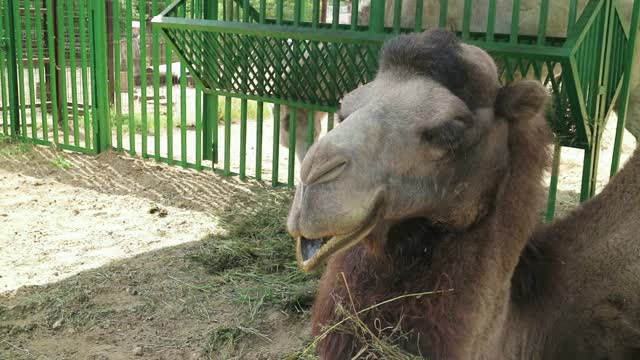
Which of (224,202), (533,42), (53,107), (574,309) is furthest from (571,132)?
(53,107)

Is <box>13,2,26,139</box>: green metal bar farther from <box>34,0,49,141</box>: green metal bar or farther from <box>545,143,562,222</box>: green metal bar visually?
<box>545,143,562,222</box>: green metal bar

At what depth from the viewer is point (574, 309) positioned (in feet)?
9.78

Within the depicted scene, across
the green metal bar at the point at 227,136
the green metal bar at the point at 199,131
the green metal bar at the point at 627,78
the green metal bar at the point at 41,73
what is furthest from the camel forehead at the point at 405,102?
the green metal bar at the point at 41,73

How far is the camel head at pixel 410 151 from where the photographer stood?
88.3 inches

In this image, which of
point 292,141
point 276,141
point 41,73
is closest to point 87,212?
point 276,141

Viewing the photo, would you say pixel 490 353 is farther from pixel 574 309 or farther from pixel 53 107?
pixel 53 107

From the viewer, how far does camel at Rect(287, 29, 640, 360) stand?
247 centimetres

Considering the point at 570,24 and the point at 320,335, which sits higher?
the point at 570,24

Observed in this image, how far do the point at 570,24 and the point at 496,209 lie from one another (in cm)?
220

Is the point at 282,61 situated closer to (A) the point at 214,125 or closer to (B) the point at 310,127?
(B) the point at 310,127

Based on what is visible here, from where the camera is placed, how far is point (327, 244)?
233 cm

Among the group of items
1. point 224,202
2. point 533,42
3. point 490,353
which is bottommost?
point 224,202

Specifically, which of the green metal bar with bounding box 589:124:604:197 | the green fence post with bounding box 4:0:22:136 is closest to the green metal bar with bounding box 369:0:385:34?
the green metal bar with bounding box 589:124:604:197

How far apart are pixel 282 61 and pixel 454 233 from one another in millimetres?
3829
